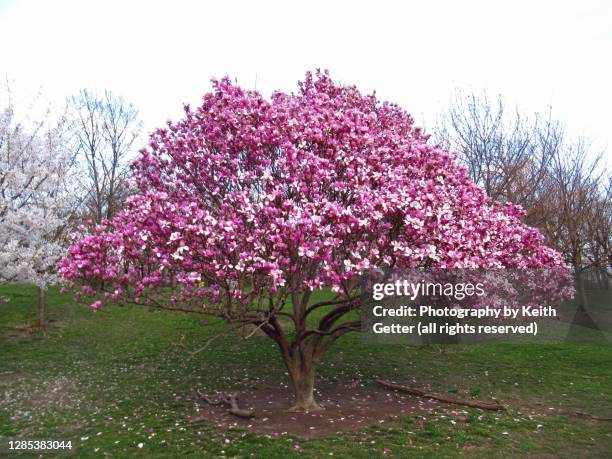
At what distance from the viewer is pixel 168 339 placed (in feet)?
67.3

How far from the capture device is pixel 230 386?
1416 cm

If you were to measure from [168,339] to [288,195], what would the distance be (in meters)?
12.9

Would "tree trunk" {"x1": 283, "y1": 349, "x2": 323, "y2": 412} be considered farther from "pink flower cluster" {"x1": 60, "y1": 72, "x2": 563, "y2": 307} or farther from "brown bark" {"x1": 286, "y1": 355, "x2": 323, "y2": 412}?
"pink flower cluster" {"x1": 60, "y1": 72, "x2": 563, "y2": 307}

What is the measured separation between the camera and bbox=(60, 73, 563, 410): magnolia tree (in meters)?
8.90

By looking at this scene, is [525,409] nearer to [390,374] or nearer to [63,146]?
[390,374]

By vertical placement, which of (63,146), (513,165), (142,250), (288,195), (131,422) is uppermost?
(513,165)

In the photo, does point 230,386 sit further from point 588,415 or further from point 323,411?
point 588,415

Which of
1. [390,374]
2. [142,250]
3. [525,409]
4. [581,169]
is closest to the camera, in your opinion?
[142,250]

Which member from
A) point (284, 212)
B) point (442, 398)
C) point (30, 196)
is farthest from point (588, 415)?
point (30, 196)

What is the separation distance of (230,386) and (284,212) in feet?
23.9

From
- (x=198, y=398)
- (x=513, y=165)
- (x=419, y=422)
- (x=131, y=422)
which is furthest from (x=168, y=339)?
(x=513, y=165)

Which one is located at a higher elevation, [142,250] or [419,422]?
[142,250]

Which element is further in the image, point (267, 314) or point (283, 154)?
point (267, 314)

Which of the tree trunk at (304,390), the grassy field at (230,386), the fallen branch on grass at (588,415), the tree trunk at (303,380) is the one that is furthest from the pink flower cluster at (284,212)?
the fallen branch on grass at (588,415)
